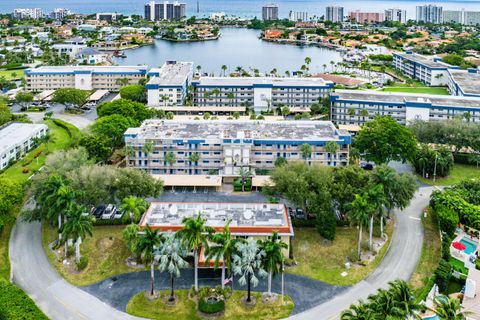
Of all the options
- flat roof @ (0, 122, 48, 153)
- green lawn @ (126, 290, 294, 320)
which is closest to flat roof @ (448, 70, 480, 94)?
green lawn @ (126, 290, 294, 320)

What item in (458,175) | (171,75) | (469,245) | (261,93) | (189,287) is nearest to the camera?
(189,287)

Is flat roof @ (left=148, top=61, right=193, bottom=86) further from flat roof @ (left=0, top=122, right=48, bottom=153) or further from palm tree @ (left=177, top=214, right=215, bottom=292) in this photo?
palm tree @ (left=177, top=214, right=215, bottom=292)

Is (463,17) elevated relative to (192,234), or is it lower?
elevated

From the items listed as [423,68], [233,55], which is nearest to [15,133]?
[423,68]

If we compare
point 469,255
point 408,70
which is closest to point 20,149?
point 469,255

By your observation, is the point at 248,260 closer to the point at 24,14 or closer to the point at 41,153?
the point at 41,153

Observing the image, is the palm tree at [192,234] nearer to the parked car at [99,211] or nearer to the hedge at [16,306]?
the hedge at [16,306]
